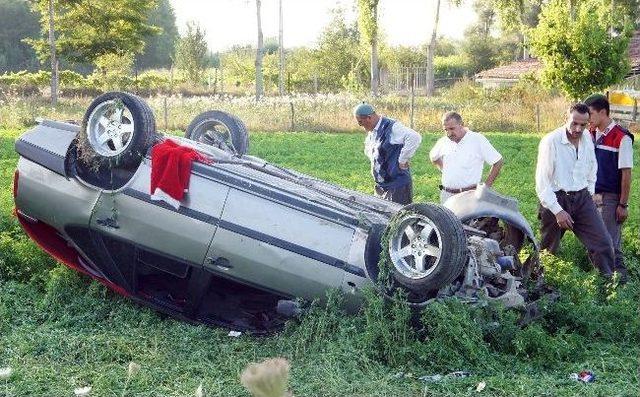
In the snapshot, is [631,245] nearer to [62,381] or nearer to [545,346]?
[545,346]

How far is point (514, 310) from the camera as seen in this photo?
6.31 metres

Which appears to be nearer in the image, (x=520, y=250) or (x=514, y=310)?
(x=514, y=310)

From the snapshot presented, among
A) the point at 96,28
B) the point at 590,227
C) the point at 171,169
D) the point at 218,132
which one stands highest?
the point at 96,28

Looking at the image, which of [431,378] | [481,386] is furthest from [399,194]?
[481,386]

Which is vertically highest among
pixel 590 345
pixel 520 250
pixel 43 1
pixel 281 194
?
pixel 43 1

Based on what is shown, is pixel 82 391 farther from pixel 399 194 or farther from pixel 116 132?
pixel 399 194

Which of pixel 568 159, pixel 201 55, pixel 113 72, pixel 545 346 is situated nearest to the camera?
pixel 545 346

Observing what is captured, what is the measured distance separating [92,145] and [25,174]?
67 centimetres

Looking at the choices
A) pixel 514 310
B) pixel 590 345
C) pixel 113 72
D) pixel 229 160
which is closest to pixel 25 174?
pixel 229 160

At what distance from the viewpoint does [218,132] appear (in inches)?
333

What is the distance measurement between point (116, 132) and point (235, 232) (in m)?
1.29

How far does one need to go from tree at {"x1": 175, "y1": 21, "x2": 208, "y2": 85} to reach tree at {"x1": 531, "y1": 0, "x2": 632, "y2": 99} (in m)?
24.5

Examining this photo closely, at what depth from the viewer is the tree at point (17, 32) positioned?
63219mm

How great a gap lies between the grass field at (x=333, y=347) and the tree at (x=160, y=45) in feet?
209
